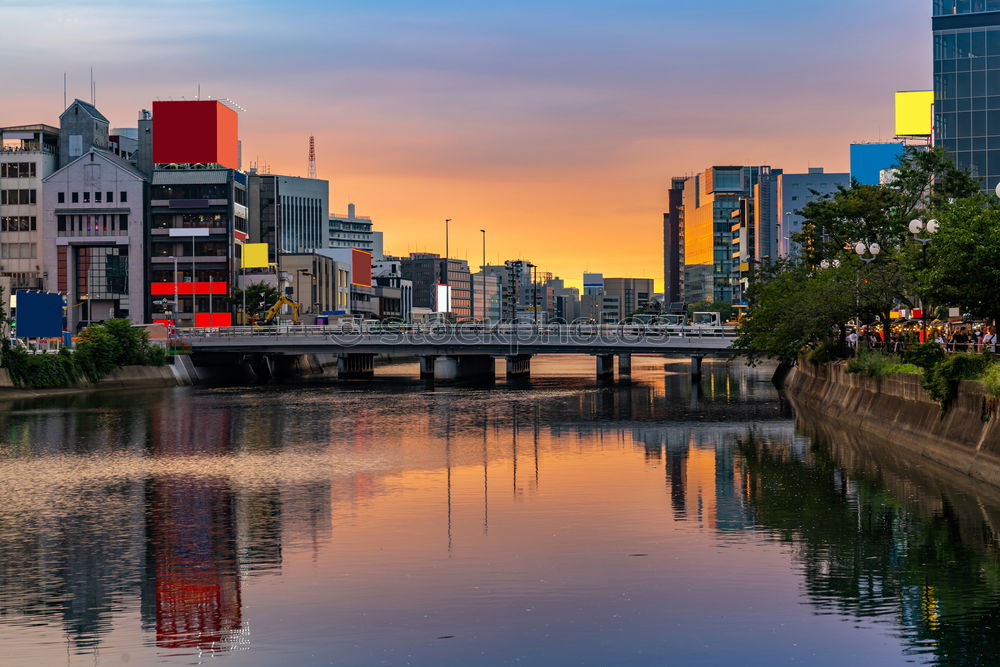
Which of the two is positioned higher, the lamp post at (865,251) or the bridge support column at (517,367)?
the lamp post at (865,251)

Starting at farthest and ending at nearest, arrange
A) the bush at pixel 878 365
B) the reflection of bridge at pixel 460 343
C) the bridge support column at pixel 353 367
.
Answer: the bridge support column at pixel 353 367, the reflection of bridge at pixel 460 343, the bush at pixel 878 365

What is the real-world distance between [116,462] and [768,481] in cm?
2666

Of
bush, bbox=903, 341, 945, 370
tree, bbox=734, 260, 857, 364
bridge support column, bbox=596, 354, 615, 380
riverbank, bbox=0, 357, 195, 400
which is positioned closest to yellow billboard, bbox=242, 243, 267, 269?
riverbank, bbox=0, 357, 195, 400

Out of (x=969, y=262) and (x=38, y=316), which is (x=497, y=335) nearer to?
(x=38, y=316)

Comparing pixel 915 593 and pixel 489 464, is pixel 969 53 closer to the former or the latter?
pixel 489 464

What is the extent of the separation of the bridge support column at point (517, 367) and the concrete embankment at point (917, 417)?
51.3 metres

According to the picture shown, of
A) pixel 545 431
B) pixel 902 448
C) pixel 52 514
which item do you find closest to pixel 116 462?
pixel 52 514

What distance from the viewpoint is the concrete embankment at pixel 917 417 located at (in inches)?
1567

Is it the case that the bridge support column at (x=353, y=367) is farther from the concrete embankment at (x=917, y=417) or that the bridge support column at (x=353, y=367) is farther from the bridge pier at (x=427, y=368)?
the concrete embankment at (x=917, y=417)

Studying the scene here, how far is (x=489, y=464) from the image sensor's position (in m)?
50.2

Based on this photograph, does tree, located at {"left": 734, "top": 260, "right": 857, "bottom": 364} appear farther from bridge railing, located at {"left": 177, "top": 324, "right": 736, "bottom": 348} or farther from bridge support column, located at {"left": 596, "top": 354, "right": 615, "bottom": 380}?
bridge support column, located at {"left": 596, "top": 354, "right": 615, "bottom": 380}

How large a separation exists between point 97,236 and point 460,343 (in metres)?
81.1

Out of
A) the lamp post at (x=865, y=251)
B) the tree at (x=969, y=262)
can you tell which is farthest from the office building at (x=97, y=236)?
the tree at (x=969, y=262)

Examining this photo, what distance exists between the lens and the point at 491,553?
30.4 meters
